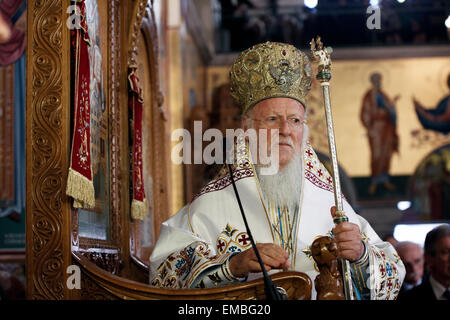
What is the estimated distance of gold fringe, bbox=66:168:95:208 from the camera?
114 inches

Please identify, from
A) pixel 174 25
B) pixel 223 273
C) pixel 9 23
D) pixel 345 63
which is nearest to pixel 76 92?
pixel 223 273

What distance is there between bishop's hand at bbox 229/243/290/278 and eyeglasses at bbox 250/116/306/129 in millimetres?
1055

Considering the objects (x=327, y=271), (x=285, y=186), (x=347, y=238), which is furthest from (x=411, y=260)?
(x=327, y=271)

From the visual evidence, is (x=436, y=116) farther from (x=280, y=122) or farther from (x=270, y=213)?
Answer: (x=270, y=213)

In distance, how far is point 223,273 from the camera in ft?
9.62

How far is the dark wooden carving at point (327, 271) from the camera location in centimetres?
241

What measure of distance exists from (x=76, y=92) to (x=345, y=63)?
12134 millimetres

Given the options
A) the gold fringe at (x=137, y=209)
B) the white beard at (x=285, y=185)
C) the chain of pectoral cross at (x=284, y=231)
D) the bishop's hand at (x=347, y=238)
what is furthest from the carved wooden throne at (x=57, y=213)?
the white beard at (x=285, y=185)

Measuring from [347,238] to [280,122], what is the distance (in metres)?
1.10

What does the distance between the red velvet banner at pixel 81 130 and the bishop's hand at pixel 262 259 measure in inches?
29.7

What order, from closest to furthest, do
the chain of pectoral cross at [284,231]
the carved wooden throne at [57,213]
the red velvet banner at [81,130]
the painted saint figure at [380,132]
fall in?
the carved wooden throne at [57,213] → the red velvet banner at [81,130] → the chain of pectoral cross at [284,231] → the painted saint figure at [380,132]

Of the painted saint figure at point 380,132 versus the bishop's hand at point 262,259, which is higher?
the painted saint figure at point 380,132

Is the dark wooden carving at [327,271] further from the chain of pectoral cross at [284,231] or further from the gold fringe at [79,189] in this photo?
the gold fringe at [79,189]

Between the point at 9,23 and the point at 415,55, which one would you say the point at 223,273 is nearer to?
the point at 9,23
